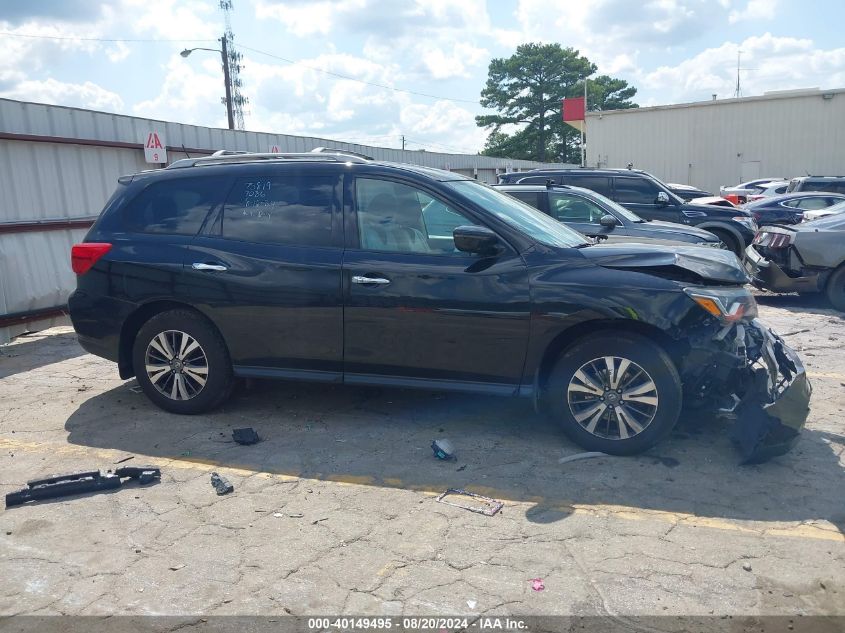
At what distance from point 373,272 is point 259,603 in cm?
243

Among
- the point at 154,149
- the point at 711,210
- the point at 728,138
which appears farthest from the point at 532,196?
the point at 728,138

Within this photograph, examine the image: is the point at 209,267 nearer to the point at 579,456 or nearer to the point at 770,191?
the point at 579,456

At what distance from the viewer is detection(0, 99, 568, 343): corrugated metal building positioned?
30.8 ft

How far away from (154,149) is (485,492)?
32.7ft

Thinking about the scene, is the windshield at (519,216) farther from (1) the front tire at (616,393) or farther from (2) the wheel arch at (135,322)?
(2) the wheel arch at (135,322)

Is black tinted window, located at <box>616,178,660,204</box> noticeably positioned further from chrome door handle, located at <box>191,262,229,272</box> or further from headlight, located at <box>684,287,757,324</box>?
chrome door handle, located at <box>191,262,229,272</box>

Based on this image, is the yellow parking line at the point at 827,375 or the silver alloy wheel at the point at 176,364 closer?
the silver alloy wheel at the point at 176,364

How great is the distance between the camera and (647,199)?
13047mm

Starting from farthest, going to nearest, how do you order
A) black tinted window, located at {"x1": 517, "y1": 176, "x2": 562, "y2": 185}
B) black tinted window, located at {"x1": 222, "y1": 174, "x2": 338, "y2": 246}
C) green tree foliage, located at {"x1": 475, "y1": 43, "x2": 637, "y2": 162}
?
green tree foliage, located at {"x1": 475, "y1": 43, "x2": 637, "y2": 162} < black tinted window, located at {"x1": 517, "y1": 176, "x2": 562, "y2": 185} < black tinted window, located at {"x1": 222, "y1": 174, "x2": 338, "y2": 246}

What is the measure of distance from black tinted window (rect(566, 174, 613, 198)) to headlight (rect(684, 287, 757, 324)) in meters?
8.65

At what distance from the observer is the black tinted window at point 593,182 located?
13.1 meters

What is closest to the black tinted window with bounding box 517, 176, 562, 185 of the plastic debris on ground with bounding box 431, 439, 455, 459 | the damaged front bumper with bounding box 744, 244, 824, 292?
the damaged front bumper with bounding box 744, 244, 824, 292

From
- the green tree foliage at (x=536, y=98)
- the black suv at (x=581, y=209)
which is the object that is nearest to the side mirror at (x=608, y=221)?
the black suv at (x=581, y=209)

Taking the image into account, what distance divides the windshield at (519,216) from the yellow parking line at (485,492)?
5.78 ft
